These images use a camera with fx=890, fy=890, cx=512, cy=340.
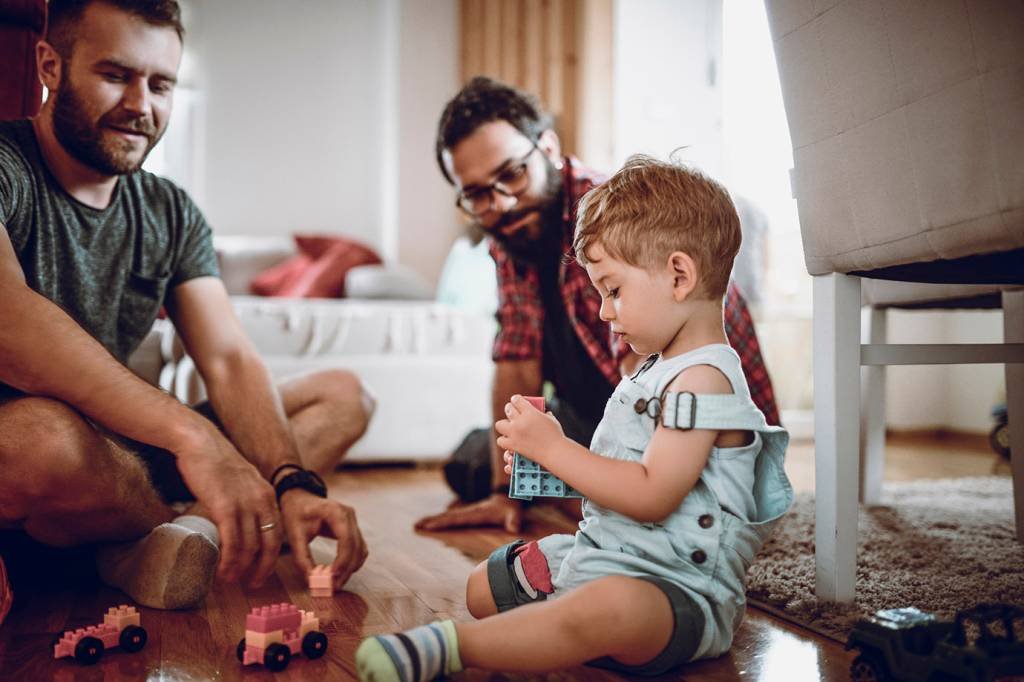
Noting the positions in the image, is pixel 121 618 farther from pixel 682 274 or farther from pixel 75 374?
pixel 682 274

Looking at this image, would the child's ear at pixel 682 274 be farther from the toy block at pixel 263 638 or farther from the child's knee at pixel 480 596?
the toy block at pixel 263 638

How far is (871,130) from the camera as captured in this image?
100 cm

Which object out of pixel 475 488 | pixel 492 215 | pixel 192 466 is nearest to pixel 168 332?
pixel 475 488

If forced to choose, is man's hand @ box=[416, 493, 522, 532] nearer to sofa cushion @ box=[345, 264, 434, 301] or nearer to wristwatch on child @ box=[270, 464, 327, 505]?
wristwatch on child @ box=[270, 464, 327, 505]

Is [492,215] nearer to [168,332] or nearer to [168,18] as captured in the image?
[168,18]

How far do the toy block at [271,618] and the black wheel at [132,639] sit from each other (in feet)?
0.41

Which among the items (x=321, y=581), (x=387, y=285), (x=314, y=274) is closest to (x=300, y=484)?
(x=321, y=581)

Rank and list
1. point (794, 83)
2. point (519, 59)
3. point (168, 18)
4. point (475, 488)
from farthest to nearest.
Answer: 1. point (519, 59)
2. point (475, 488)
3. point (168, 18)
4. point (794, 83)

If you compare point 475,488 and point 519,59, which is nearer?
point 475,488

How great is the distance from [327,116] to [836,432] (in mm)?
4000

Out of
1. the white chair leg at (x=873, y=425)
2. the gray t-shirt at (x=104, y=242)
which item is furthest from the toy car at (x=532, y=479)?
the white chair leg at (x=873, y=425)

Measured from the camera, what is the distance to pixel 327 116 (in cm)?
463

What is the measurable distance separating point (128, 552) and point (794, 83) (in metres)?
1.02

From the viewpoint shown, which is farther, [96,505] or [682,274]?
[96,505]
